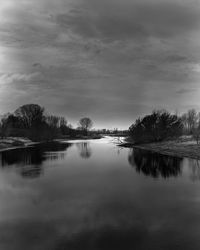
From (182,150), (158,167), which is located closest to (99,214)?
(158,167)

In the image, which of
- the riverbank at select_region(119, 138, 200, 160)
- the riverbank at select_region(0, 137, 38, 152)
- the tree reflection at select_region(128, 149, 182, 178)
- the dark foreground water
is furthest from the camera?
the riverbank at select_region(0, 137, 38, 152)

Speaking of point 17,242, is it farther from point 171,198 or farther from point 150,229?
point 171,198

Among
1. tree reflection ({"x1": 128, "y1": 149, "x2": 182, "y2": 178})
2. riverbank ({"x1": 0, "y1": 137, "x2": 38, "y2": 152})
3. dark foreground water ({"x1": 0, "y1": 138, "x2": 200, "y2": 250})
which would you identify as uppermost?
riverbank ({"x1": 0, "y1": 137, "x2": 38, "y2": 152})

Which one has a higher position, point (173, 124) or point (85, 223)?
point (173, 124)

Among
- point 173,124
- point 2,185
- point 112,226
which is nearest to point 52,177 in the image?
point 2,185

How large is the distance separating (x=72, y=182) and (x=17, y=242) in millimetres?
11435

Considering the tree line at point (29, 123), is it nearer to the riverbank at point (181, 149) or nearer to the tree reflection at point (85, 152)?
the tree reflection at point (85, 152)

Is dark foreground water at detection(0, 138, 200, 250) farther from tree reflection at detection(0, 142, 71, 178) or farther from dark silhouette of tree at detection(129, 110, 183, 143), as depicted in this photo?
dark silhouette of tree at detection(129, 110, 183, 143)

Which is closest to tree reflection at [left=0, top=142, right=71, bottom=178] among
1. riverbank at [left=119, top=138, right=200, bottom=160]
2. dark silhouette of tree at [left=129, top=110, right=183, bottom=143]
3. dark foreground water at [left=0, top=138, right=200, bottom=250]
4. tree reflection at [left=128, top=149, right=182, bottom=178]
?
dark foreground water at [left=0, top=138, right=200, bottom=250]

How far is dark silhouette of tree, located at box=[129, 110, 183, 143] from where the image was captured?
262 ft

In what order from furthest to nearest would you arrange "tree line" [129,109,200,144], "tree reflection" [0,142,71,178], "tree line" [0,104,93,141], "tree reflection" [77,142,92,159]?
"tree line" [0,104,93,141], "tree line" [129,109,200,144], "tree reflection" [77,142,92,159], "tree reflection" [0,142,71,178]

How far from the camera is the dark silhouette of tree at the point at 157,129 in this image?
79.8 meters

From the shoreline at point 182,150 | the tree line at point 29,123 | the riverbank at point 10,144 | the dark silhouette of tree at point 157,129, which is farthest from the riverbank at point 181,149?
the tree line at point 29,123

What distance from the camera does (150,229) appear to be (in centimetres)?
1105
